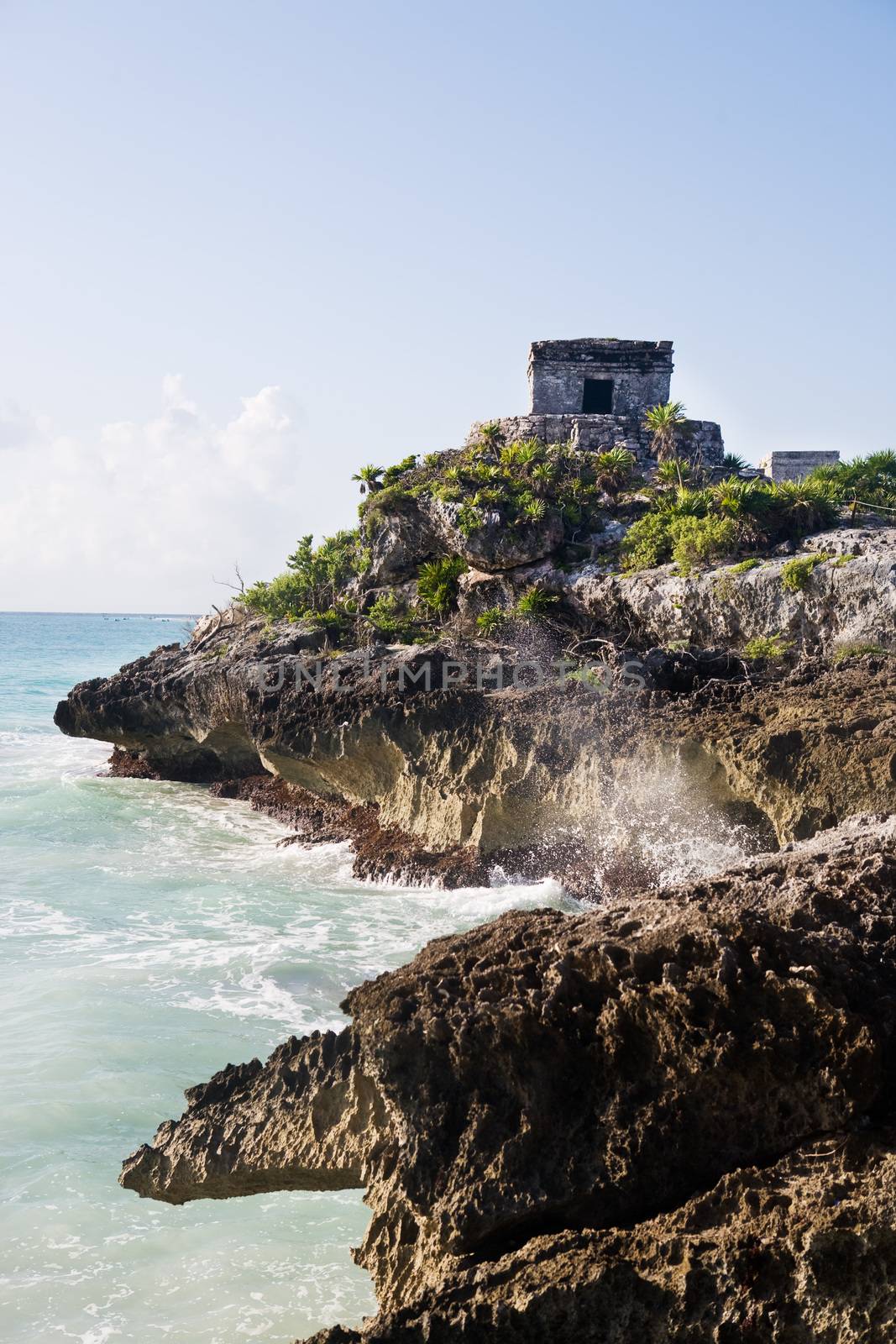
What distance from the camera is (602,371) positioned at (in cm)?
2142

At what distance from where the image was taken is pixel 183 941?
11477mm

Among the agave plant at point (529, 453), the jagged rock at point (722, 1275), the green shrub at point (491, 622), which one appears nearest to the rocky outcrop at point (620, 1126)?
the jagged rock at point (722, 1275)

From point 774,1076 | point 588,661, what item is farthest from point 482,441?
point 774,1076

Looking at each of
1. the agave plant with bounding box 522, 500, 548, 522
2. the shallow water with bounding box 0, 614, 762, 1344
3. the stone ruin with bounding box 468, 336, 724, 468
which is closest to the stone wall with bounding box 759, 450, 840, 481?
the stone ruin with bounding box 468, 336, 724, 468

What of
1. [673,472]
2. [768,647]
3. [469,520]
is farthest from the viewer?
[673,472]

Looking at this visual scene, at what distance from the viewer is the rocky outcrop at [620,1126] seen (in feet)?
11.1

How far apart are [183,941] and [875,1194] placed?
9.33 m

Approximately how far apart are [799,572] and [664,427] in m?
6.27

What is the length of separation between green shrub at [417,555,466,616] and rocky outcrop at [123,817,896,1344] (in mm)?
12816

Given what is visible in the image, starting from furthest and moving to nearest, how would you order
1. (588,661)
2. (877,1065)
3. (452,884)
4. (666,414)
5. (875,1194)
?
(666,414), (588,661), (452,884), (877,1065), (875,1194)

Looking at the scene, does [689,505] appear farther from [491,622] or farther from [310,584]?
→ [310,584]

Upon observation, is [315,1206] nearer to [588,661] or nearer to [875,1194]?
[875,1194]

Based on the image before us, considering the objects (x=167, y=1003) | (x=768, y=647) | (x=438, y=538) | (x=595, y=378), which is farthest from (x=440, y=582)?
(x=167, y=1003)

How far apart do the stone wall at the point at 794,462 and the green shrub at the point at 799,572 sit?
908cm
